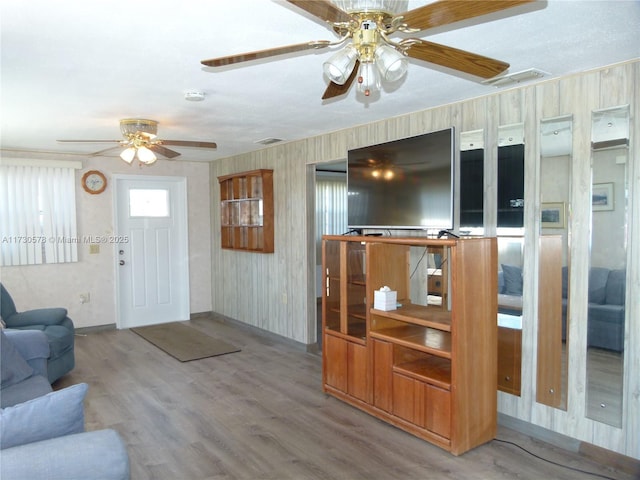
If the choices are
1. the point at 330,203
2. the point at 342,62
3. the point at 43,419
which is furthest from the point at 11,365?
the point at 330,203

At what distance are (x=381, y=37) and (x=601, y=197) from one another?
1978 mm

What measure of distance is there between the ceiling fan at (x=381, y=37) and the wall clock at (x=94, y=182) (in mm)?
5029

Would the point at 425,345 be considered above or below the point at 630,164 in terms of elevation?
below

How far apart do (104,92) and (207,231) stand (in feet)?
13.2

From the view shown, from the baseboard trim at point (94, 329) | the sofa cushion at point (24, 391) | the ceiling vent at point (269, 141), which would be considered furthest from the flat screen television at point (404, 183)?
the baseboard trim at point (94, 329)

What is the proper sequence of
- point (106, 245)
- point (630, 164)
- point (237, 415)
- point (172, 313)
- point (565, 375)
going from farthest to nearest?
point (172, 313), point (106, 245), point (237, 415), point (565, 375), point (630, 164)

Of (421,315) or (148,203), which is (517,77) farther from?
(148,203)

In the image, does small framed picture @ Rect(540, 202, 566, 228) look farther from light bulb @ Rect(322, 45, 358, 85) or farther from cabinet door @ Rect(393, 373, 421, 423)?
light bulb @ Rect(322, 45, 358, 85)

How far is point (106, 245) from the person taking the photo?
6238 millimetres

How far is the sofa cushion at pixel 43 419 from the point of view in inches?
65.1

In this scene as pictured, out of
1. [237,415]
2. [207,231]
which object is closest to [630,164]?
[237,415]

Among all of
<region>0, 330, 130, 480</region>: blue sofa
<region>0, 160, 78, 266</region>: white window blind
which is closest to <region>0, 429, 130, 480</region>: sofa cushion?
<region>0, 330, 130, 480</region>: blue sofa

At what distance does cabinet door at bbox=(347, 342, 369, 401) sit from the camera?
355 centimetres

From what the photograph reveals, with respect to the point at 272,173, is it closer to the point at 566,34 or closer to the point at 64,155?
the point at 64,155
